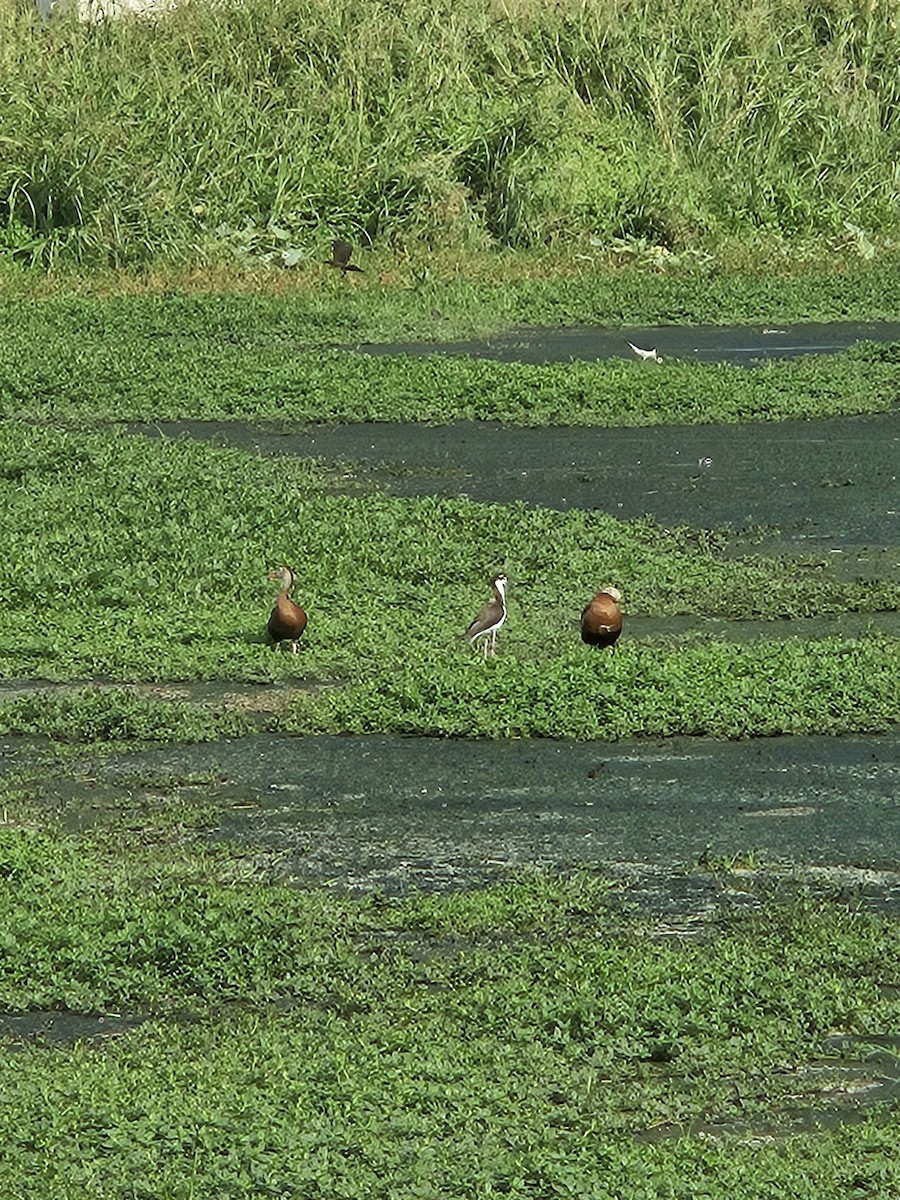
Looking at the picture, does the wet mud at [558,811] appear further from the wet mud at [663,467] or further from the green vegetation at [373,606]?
the wet mud at [663,467]

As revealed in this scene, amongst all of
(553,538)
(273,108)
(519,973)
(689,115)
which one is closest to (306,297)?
(273,108)

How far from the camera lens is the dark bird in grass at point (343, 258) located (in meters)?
22.6

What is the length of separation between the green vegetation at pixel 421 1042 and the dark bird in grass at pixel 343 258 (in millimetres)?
15845

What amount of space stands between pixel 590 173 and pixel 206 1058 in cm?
1987

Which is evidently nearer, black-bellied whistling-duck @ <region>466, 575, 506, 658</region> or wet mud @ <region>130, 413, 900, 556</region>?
black-bellied whistling-duck @ <region>466, 575, 506, 658</region>

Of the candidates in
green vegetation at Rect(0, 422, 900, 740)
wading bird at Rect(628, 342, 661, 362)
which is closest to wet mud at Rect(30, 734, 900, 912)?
green vegetation at Rect(0, 422, 900, 740)

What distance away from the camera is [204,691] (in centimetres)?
938

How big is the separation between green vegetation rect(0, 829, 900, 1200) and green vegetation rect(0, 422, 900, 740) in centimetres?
179

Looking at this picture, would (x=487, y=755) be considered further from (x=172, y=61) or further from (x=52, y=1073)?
(x=172, y=61)

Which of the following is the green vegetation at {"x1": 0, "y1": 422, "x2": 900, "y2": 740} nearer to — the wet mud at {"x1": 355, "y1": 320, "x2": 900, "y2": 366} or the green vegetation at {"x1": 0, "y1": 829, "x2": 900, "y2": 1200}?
the green vegetation at {"x1": 0, "y1": 829, "x2": 900, "y2": 1200}

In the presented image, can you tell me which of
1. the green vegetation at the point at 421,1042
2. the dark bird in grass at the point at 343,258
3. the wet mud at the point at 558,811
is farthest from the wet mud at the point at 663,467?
the dark bird in grass at the point at 343,258

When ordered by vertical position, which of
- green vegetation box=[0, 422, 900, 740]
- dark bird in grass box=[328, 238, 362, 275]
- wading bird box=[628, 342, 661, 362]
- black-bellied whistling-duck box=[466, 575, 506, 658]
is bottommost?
dark bird in grass box=[328, 238, 362, 275]

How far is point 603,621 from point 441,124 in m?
16.2

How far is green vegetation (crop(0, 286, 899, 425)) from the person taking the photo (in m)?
16.1
